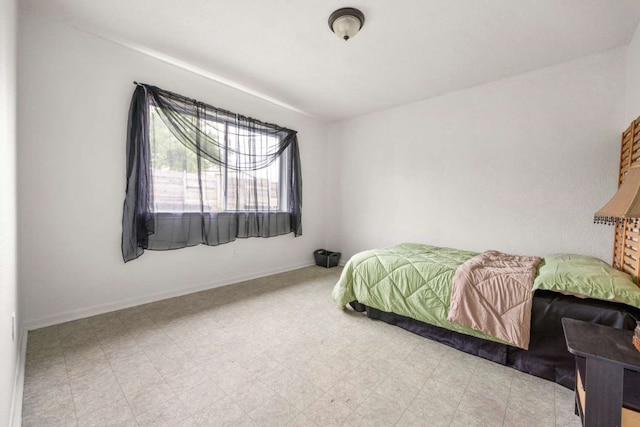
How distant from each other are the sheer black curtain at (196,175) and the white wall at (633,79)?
3.60 m

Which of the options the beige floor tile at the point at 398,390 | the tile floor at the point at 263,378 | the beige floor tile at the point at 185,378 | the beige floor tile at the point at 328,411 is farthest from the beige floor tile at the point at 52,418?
the beige floor tile at the point at 398,390

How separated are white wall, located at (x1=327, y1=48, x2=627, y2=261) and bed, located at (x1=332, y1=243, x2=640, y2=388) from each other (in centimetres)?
63

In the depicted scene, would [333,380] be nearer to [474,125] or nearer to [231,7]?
[231,7]

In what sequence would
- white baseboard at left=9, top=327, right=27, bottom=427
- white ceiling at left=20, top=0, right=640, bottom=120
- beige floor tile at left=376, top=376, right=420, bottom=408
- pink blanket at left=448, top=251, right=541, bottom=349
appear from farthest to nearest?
white ceiling at left=20, top=0, right=640, bottom=120 < pink blanket at left=448, top=251, right=541, bottom=349 < beige floor tile at left=376, top=376, right=420, bottom=408 < white baseboard at left=9, top=327, right=27, bottom=427

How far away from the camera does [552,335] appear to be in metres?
1.66

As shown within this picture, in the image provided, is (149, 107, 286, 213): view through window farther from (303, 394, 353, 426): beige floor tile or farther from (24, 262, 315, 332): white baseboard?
(303, 394, 353, 426): beige floor tile

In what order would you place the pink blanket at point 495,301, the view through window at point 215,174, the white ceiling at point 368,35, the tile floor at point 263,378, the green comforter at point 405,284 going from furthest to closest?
the view through window at point 215,174 → the green comforter at point 405,284 → the white ceiling at point 368,35 → the pink blanket at point 495,301 → the tile floor at point 263,378

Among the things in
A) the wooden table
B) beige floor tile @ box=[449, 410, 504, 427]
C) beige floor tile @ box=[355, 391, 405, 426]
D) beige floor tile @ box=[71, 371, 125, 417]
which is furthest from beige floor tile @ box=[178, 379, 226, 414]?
the wooden table

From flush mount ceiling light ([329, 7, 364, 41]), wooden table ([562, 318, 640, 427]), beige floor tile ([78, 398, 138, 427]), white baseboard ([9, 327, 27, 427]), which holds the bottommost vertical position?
beige floor tile ([78, 398, 138, 427])

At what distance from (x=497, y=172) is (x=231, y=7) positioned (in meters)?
3.14

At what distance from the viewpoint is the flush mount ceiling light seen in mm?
1971

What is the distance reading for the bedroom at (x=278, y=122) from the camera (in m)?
2.14

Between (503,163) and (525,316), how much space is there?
77.4 inches

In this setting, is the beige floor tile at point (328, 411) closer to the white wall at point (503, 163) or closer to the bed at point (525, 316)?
the bed at point (525, 316)
